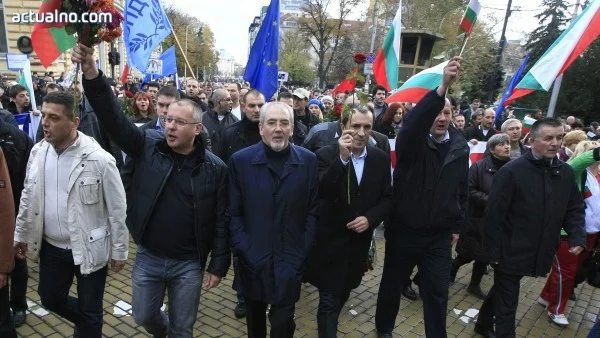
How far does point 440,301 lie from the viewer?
3.55 metres

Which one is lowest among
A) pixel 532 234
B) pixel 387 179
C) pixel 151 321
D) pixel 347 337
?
pixel 347 337

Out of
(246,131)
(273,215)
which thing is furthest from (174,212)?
(246,131)

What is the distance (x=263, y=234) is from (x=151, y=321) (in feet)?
3.35

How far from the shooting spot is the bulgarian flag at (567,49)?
4125 millimetres

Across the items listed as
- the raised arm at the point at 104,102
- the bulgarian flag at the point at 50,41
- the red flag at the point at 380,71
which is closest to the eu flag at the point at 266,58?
the red flag at the point at 380,71

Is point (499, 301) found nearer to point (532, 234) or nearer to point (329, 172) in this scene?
point (532, 234)

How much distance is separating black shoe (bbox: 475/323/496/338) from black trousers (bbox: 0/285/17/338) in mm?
3945

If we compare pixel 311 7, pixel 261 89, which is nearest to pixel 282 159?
pixel 261 89

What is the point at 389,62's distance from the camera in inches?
239

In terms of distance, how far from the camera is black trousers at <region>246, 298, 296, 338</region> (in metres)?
2.96

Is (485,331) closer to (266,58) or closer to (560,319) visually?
(560,319)

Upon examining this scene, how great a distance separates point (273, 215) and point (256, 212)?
120 millimetres

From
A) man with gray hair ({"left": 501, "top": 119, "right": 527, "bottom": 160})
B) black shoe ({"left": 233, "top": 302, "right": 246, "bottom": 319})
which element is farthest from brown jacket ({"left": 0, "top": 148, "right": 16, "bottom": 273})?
man with gray hair ({"left": 501, "top": 119, "right": 527, "bottom": 160})

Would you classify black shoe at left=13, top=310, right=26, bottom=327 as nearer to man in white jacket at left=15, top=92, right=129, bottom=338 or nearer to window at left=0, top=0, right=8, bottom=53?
man in white jacket at left=15, top=92, right=129, bottom=338
